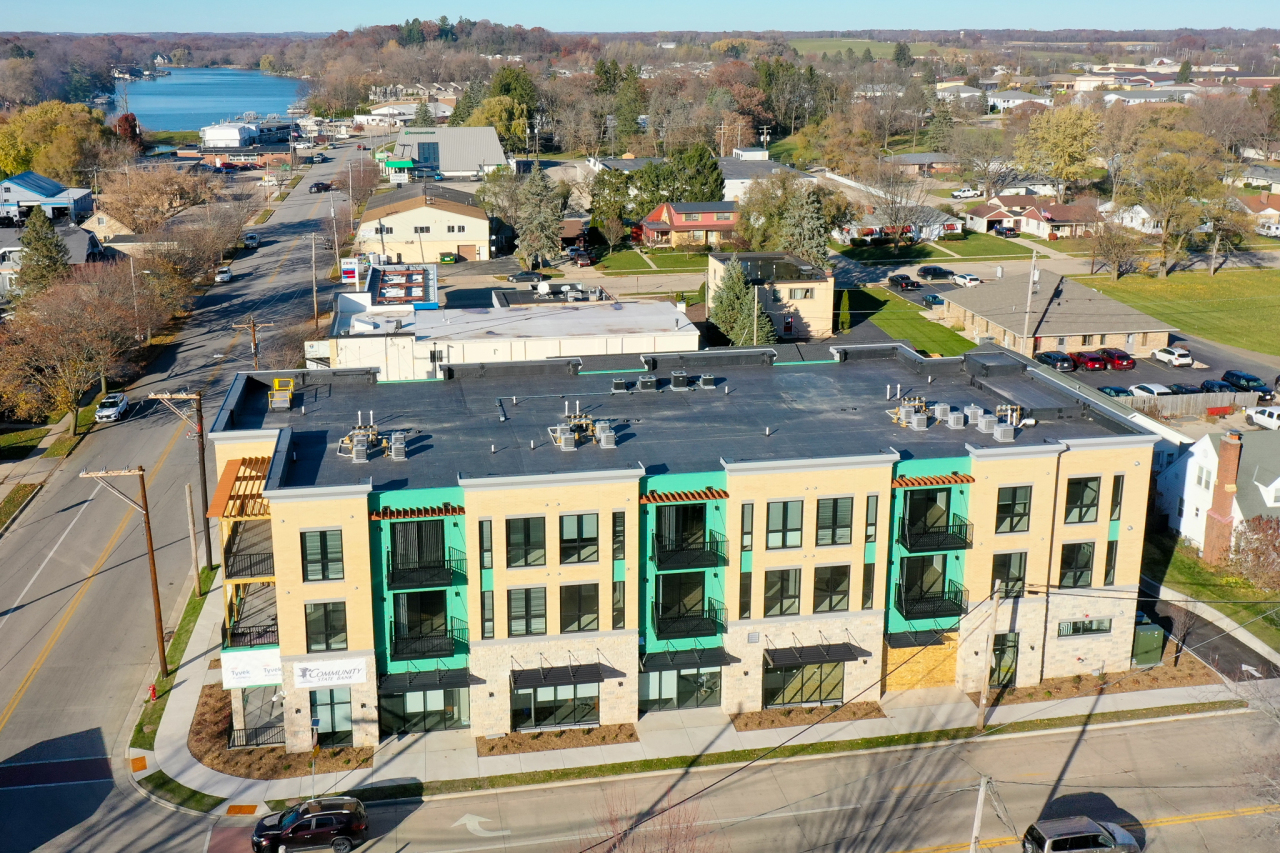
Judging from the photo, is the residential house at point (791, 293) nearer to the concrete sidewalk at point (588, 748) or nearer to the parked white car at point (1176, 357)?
the parked white car at point (1176, 357)

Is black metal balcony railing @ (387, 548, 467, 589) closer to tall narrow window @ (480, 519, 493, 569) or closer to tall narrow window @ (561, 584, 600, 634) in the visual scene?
tall narrow window @ (480, 519, 493, 569)

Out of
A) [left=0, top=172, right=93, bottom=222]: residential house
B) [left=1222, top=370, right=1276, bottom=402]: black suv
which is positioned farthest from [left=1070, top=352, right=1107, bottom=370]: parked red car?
[left=0, top=172, right=93, bottom=222]: residential house

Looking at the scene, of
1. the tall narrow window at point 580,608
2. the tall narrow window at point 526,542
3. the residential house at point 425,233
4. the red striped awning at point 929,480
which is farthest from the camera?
the residential house at point 425,233

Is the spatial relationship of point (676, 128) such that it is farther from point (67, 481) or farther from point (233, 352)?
point (67, 481)

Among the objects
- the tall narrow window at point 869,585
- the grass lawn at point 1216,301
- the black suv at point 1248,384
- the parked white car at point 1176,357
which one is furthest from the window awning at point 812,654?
the grass lawn at point 1216,301

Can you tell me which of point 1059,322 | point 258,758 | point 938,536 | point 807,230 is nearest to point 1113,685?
point 938,536

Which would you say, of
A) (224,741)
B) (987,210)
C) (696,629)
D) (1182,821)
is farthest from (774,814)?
(987,210)
